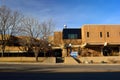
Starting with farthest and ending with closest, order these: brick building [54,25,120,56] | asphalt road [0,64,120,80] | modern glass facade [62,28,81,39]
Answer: modern glass facade [62,28,81,39]
brick building [54,25,120,56]
asphalt road [0,64,120,80]

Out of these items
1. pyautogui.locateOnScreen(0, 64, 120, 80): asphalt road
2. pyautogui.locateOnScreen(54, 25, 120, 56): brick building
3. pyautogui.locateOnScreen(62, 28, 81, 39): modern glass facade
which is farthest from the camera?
pyautogui.locateOnScreen(62, 28, 81, 39): modern glass facade

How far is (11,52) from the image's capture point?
73.4 meters

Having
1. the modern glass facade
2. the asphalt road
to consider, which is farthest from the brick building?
the asphalt road

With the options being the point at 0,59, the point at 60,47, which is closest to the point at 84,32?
the point at 60,47

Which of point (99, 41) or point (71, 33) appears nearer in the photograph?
point (99, 41)

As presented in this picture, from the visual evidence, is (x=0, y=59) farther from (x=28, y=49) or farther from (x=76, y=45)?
(x=76, y=45)

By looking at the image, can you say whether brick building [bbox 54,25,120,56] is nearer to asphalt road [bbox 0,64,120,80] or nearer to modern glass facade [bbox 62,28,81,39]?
modern glass facade [bbox 62,28,81,39]
